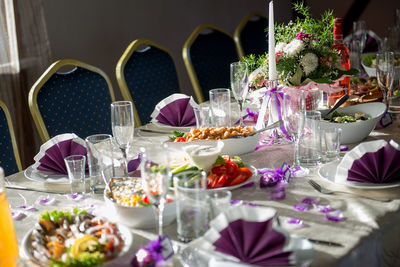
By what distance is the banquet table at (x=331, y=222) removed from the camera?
1.27m

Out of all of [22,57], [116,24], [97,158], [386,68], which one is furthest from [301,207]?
[116,24]

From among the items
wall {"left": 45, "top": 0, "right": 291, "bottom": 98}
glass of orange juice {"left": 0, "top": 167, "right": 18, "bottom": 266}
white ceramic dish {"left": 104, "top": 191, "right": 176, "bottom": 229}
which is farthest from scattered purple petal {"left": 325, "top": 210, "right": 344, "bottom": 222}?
wall {"left": 45, "top": 0, "right": 291, "bottom": 98}

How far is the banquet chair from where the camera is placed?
3.77 metres

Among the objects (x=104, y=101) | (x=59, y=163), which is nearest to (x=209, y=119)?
(x=59, y=163)

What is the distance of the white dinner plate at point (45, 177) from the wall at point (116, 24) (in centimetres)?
201

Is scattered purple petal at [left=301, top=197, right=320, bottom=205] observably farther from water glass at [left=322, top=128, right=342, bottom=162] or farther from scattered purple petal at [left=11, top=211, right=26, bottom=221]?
scattered purple petal at [left=11, top=211, right=26, bottom=221]

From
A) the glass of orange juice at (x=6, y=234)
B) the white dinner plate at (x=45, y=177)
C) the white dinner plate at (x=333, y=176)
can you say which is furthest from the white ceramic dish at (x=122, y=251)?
the white dinner plate at (x=333, y=176)

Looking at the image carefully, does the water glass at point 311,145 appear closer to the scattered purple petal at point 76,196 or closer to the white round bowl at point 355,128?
the white round bowl at point 355,128

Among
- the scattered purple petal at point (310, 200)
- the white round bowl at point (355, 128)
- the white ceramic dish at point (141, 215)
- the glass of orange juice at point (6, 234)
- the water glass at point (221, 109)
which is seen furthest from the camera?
the water glass at point (221, 109)

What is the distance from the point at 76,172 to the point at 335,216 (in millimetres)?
760

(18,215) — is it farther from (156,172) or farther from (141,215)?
(156,172)

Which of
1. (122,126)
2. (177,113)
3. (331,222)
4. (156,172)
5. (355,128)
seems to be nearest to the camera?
(156,172)

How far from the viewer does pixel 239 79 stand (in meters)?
2.21

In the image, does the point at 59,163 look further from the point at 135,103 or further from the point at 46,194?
the point at 135,103
